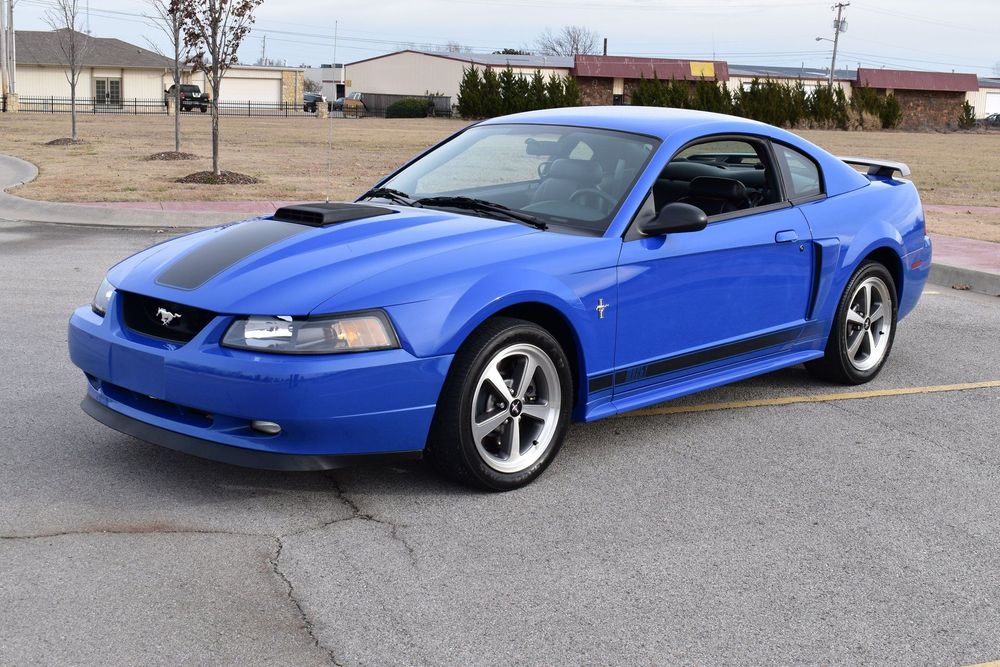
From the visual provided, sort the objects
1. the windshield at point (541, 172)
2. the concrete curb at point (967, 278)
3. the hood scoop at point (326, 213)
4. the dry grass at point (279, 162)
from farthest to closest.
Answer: the dry grass at point (279, 162)
the concrete curb at point (967, 278)
the windshield at point (541, 172)
the hood scoop at point (326, 213)

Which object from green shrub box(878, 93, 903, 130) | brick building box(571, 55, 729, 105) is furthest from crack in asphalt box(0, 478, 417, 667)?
brick building box(571, 55, 729, 105)

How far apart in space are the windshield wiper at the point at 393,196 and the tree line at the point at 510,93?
46242mm

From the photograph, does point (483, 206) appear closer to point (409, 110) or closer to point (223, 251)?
point (223, 251)

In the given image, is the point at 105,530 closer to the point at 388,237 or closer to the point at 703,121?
the point at 388,237

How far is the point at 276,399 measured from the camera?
4156 mm

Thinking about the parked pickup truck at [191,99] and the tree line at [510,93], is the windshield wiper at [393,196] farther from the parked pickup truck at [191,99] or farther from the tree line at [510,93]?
the parked pickup truck at [191,99]

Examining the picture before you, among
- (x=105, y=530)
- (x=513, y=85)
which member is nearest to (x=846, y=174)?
(x=105, y=530)

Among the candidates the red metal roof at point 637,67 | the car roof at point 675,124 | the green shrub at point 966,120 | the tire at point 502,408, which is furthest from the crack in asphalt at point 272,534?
the green shrub at point 966,120

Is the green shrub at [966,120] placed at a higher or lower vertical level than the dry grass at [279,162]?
higher

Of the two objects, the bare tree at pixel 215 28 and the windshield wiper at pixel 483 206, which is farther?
the bare tree at pixel 215 28

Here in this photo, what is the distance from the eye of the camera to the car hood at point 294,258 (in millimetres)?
4359

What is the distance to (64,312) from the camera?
318 inches

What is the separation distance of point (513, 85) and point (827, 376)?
163 ft

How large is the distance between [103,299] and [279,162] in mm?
19938
